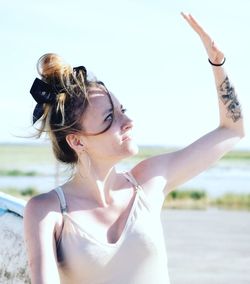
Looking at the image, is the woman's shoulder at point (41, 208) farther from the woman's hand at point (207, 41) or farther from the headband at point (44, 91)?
the woman's hand at point (207, 41)

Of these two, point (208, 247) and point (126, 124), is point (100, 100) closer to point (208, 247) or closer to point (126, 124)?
point (126, 124)

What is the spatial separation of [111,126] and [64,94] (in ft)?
0.52

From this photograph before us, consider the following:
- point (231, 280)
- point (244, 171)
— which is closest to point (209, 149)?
point (231, 280)

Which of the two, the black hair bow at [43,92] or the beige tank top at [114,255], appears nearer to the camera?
the beige tank top at [114,255]

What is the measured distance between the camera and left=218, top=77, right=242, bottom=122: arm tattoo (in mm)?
3336

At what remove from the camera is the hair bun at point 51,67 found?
301 centimetres

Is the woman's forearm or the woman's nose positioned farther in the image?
the woman's forearm

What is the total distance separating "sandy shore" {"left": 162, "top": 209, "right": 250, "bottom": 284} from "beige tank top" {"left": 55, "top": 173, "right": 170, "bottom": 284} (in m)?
5.54

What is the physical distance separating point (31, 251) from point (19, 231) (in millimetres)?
1001

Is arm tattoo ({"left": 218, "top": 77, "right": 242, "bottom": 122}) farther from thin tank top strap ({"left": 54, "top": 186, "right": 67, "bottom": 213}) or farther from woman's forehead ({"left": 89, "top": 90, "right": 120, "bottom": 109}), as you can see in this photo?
thin tank top strap ({"left": 54, "top": 186, "right": 67, "bottom": 213})

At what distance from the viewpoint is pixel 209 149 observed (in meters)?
3.24

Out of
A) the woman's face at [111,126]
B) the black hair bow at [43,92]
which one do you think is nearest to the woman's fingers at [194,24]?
the woman's face at [111,126]

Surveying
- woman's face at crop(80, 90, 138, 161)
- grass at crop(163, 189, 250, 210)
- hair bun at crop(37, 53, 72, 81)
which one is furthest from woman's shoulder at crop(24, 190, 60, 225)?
grass at crop(163, 189, 250, 210)

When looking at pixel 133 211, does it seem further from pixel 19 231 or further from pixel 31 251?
pixel 19 231
